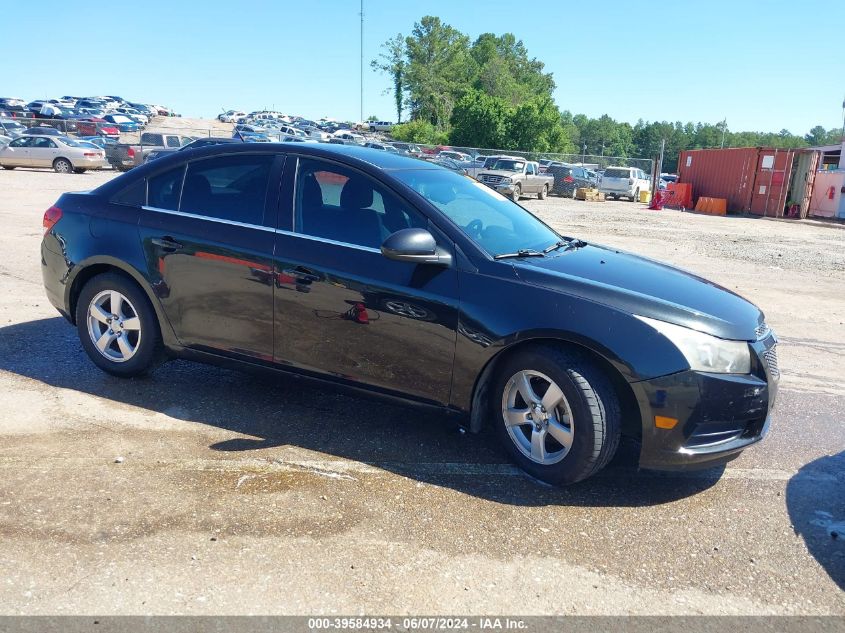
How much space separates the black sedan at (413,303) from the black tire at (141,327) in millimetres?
13

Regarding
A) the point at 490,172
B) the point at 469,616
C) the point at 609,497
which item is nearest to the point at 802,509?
the point at 609,497

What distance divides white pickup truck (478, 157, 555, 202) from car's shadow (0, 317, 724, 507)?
2302 centimetres

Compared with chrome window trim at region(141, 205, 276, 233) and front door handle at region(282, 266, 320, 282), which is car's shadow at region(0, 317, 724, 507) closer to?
front door handle at region(282, 266, 320, 282)

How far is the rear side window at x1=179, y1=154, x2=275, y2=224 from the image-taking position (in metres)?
4.48

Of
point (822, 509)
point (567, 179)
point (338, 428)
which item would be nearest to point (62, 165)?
point (567, 179)

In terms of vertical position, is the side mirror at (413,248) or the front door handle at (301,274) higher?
the side mirror at (413,248)

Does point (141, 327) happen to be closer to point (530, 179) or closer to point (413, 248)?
point (413, 248)

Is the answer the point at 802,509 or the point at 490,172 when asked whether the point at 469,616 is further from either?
the point at 490,172

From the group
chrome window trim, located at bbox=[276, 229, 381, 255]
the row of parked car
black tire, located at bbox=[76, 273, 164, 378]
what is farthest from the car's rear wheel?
chrome window trim, located at bbox=[276, 229, 381, 255]

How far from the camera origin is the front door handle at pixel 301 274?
4152 mm

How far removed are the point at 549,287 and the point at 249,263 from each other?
1.84 meters

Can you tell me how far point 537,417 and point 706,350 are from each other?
91cm

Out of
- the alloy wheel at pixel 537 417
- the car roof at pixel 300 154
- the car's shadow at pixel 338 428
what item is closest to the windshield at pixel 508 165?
the car roof at pixel 300 154

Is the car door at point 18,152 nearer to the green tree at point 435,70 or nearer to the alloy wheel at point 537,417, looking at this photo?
the alloy wheel at point 537,417
